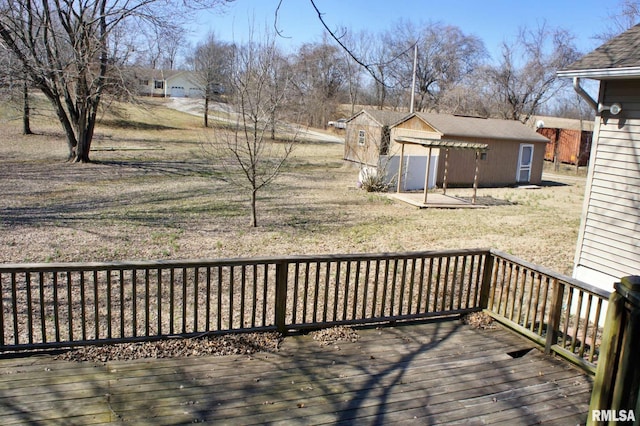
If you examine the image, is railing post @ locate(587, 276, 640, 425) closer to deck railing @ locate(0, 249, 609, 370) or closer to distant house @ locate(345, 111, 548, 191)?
deck railing @ locate(0, 249, 609, 370)

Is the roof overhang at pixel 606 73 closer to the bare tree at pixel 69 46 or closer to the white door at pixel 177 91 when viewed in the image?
the bare tree at pixel 69 46

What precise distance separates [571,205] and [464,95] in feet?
65.3

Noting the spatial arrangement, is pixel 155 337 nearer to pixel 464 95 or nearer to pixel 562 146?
pixel 562 146

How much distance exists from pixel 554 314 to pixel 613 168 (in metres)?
3.00

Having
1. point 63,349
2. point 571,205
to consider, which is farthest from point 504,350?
point 571,205

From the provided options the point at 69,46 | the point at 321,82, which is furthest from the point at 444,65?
the point at 69,46

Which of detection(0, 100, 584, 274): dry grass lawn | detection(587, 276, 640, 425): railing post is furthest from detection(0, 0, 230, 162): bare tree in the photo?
detection(587, 276, 640, 425): railing post

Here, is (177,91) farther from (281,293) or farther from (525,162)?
(281,293)

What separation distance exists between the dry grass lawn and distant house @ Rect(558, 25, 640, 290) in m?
1.99

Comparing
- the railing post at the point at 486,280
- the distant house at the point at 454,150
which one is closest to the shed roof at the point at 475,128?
the distant house at the point at 454,150

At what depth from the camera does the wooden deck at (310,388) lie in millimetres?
3482

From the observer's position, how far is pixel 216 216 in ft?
39.5

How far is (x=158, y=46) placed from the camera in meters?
18.8

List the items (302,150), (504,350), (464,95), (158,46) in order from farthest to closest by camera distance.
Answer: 1. (464,95)
2. (302,150)
3. (158,46)
4. (504,350)
